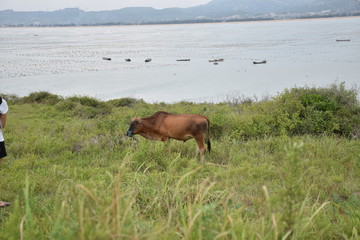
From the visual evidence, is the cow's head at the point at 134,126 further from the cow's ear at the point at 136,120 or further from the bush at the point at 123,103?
the bush at the point at 123,103

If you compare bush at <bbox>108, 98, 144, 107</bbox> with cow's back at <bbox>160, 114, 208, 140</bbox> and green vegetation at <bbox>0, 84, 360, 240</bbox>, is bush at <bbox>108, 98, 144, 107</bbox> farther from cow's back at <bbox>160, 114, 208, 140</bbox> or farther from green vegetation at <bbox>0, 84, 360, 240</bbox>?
cow's back at <bbox>160, 114, 208, 140</bbox>

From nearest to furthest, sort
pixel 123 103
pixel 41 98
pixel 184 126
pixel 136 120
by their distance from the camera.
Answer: pixel 184 126 → pixel 136 120 → pixel 123 103 → pixel 41 98

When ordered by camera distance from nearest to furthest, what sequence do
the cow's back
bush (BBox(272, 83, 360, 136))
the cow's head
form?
the cow's back → the cow's head → bush (BBox(272, 83, 360, 136))

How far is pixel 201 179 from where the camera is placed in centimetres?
661

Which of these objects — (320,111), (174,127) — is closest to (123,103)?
(320,111)

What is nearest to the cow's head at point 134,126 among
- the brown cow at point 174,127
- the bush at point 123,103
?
the brown cow at point 174,127

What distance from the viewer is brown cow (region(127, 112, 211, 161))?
26.3 feet

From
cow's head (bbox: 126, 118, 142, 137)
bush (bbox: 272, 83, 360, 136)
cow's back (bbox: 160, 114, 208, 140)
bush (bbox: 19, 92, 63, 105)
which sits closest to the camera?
cow's back (bbox: 160, 114, 208, 140)

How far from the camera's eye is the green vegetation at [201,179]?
10.5 ft

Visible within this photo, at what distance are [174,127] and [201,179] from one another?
1788 mm

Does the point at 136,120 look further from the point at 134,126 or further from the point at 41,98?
the point at 41,98

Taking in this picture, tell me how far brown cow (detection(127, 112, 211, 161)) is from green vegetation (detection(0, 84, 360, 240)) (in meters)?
0.33

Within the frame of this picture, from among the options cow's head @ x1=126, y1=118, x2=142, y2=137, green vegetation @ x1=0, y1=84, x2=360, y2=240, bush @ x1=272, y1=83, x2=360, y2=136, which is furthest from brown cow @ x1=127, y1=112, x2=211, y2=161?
bush @ x1=272, y1=83, x2=360, y2=136

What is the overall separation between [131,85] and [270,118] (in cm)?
2068
